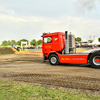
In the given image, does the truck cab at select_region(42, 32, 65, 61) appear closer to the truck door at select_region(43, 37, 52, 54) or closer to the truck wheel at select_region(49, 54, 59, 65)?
the truck door at select_region(43, 37, 52, 54)

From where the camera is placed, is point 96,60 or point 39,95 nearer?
point 39,95

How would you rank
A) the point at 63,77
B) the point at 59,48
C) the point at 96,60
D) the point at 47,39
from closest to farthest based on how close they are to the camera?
the point at 63,77 → the point at 96,60 → the point at 59,48 → the point at 47,39

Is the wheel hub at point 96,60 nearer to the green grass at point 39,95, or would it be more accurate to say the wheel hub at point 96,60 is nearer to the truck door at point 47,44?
the truck door at point 47,44

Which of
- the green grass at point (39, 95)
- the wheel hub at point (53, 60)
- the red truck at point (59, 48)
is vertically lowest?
the green grass at point (39, 95)

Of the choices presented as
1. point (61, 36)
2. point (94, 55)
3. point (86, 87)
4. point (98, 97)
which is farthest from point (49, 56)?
point (98, 97)

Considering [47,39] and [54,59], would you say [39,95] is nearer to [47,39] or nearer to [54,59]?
[54,59]

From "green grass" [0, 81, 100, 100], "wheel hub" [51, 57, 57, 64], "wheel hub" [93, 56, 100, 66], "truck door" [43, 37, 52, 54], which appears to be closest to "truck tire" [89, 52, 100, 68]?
"wheel hub" [93, 56, 100, 66]

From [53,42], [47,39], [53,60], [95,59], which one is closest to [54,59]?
[53,60]

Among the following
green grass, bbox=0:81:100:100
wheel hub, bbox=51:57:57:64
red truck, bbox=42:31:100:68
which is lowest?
green grass, bbox=0:81:100:100

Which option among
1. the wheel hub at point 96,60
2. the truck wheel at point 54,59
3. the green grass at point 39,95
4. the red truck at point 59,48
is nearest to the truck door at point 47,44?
the red truck at point 59,48

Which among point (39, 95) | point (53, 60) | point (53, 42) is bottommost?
point (39, 95)

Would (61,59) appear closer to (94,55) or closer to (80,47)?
(80,47)

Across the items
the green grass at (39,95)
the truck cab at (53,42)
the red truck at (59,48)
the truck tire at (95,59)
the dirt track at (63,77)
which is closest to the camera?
the green grass at (39,95)

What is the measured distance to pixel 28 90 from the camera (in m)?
4.26
